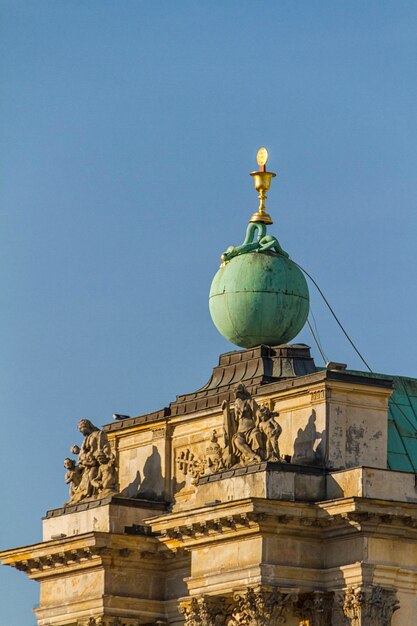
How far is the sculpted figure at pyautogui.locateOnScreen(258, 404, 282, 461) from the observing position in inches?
2514

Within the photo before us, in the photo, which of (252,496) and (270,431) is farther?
(270,431)

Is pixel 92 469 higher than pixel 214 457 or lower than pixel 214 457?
higher

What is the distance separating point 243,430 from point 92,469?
609 centimetres

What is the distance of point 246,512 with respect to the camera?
62156mm

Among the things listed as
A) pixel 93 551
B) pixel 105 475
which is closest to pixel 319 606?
pixel 93 551

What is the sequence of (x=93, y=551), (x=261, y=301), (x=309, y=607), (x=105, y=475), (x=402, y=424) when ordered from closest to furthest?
(x=309, y=607) < (x=93, y=551) < (x=261, y=301) < (x=402, y=424) < (x=105, y=475)

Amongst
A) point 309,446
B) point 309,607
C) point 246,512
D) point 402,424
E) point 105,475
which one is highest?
point 402,424

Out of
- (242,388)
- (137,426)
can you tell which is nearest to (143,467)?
(137,426)

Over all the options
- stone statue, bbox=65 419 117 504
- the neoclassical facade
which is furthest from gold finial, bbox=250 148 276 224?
stone statue, bbox=65 419 117 504

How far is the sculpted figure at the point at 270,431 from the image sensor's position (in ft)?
209

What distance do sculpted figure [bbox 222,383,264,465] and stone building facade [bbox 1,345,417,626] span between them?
3 cm

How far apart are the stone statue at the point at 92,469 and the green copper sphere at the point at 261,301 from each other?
13.7 feet

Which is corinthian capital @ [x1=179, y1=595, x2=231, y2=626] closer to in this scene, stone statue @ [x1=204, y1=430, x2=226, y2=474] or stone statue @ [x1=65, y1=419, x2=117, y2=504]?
stone statue @ [x1=204, y1=430, x2=226, y2=474]

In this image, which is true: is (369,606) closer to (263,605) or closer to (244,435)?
(263,605)
